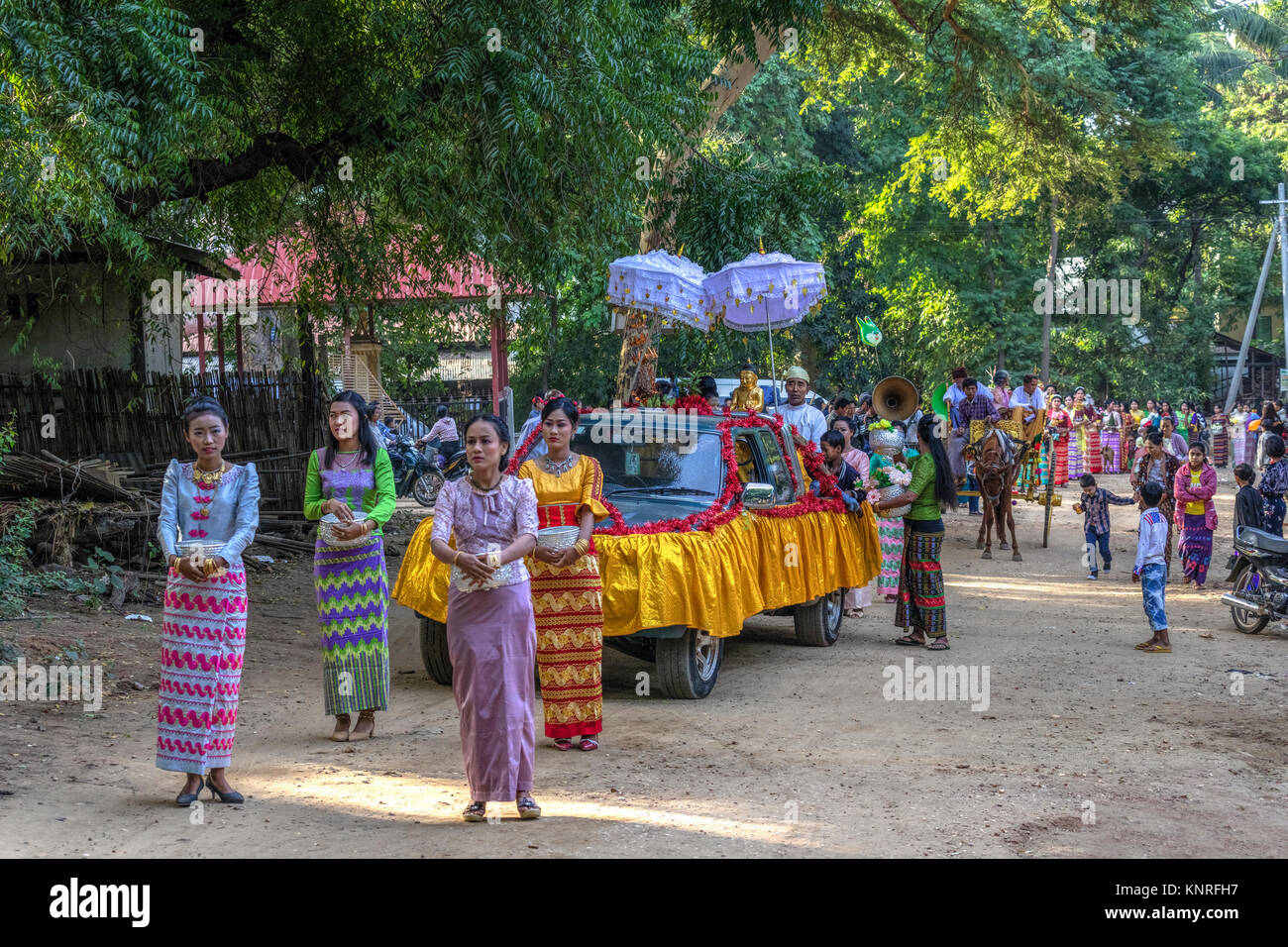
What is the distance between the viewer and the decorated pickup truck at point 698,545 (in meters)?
8.34

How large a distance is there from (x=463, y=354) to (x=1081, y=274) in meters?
19.4

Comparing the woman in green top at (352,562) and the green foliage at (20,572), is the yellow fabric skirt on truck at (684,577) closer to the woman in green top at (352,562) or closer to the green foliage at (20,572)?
the woman in green top at (352,562)

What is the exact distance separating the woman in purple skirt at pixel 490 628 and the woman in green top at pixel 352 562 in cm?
126

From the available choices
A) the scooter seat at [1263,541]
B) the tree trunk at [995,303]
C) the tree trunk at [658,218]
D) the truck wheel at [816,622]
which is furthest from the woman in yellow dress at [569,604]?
the tree trunk at [995,303]

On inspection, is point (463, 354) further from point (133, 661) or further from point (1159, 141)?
point (133, 661)

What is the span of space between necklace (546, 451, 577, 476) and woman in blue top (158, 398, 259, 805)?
67.4 inches

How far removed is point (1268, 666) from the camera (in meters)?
10.5

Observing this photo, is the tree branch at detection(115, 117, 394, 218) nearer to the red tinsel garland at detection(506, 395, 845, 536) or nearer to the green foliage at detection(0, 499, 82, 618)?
the green foliage at detection(0, 499, 82, 618)

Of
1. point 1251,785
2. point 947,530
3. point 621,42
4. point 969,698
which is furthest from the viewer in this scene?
point 947,530

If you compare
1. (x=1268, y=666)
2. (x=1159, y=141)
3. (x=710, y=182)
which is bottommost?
(x=1268, y=666)

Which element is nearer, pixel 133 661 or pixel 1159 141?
pixel 133 661

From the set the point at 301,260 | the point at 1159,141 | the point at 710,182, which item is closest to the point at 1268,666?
the point at 710,182

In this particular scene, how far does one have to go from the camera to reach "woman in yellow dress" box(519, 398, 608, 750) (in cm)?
728

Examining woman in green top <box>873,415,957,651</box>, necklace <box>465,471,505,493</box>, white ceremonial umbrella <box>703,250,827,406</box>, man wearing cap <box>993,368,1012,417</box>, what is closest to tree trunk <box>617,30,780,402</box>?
white ceremonial umbrella <box>703,250,827,406</box>
